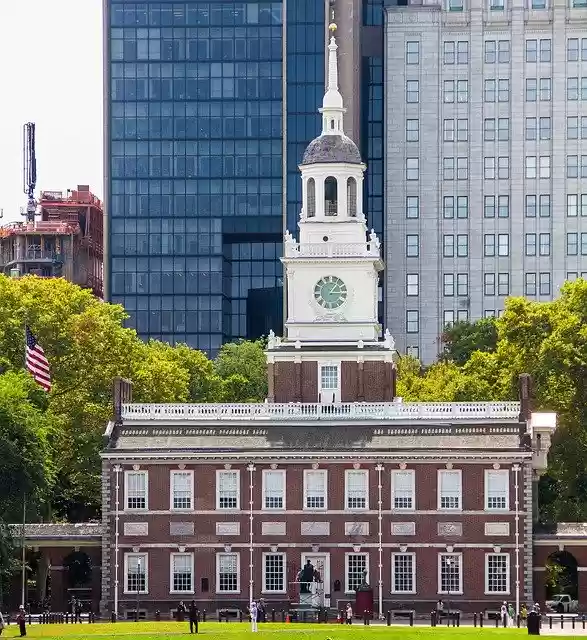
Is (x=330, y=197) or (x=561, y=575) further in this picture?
(x=561, y=575)

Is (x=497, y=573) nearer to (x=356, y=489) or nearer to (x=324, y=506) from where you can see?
(x=356, y=489)

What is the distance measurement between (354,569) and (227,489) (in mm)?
7140

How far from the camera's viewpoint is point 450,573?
12119 centimetres

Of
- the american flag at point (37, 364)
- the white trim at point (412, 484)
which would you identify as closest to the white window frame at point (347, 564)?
the white trim at point (412, 484)

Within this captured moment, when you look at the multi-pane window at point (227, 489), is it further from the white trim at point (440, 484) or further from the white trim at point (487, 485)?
the white trim at point (487, 485)

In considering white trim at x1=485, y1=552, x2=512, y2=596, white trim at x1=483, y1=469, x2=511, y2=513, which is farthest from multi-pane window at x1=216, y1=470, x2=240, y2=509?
white trim at x1=485, y1=552, x2=512, y2=596

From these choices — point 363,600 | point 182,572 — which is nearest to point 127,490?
point 182,572

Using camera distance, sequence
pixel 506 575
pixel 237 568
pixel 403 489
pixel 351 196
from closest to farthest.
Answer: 1. pixel 506 575
2. pixel 403 489
3. pixel 237 568
4. pixel 351 196

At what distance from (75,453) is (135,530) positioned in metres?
21.3

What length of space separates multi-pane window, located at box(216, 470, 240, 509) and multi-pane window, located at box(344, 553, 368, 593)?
5971 mm

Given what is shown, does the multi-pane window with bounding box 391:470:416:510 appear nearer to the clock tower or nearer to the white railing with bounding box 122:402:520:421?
the white railing with bounding box 122:402:520:421

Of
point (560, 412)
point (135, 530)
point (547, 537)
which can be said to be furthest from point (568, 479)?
point (135, 530)

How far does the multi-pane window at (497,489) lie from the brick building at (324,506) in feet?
0.15

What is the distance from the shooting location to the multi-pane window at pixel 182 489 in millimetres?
122625
